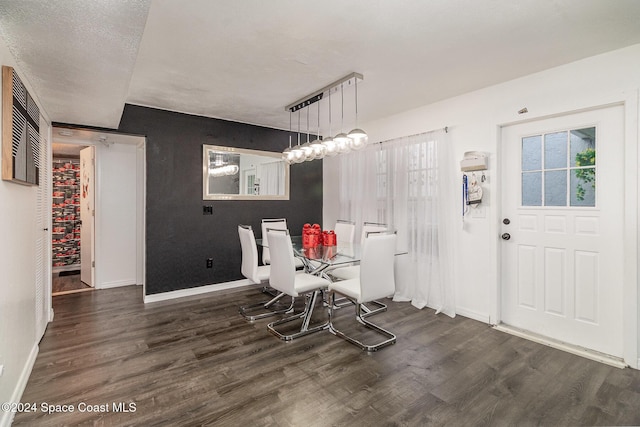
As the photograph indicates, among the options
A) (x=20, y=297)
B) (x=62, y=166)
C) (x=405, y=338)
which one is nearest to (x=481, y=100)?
(x=405, y=338)

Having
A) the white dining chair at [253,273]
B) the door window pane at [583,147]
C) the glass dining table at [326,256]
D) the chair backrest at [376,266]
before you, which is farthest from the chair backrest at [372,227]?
the door window pane at [583,147]

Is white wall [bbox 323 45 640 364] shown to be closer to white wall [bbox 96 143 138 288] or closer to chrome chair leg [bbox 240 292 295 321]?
chrome chair leg [bbox 240 292 295 321]

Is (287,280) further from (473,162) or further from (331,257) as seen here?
(473,162)

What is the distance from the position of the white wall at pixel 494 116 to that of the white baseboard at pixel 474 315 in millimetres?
10

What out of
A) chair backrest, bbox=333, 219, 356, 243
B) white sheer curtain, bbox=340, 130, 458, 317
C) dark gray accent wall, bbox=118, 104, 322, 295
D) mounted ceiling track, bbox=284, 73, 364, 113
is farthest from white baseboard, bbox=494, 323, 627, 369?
dark gray accent wall, bbox=118, 104, 322, 295

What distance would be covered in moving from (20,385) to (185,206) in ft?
8.32

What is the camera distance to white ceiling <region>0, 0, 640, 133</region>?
1.73 metres

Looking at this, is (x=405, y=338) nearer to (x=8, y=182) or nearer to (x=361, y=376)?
(x=361, y=376)

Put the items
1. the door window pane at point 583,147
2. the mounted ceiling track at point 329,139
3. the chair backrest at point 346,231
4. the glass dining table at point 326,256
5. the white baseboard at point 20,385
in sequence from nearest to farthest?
the white baseboard at point 20,385 → the door window pane at point 583,147 → the glass dining table at point 326,256 → the mounted ceiling track at point 329,139 → the chair backrest at point 346,231

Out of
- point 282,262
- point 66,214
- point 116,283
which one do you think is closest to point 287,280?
point 282,262

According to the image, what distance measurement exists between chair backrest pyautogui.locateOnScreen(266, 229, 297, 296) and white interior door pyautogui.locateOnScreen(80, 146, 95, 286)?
10.6 feet

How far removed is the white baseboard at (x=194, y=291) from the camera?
13.1 ft

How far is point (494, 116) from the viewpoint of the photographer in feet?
10.5

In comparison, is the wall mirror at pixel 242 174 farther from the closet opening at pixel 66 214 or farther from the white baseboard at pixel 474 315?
the white baseboard at pixel 474 315
